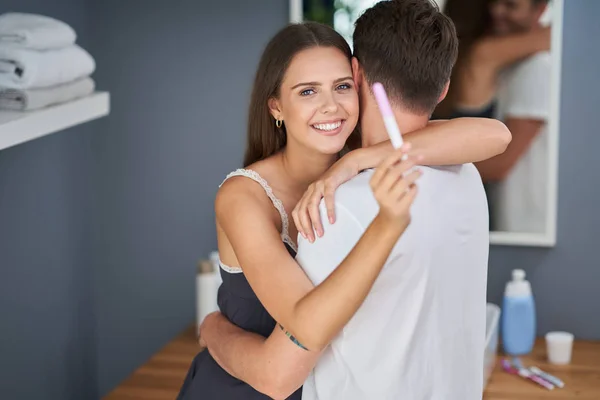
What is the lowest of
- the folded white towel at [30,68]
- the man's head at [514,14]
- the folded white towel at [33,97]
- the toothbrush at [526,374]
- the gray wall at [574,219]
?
the toothbrush at [526,374]

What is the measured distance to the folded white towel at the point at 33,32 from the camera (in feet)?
5.87

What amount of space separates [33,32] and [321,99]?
2.27ft

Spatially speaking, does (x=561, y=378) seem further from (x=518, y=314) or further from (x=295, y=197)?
(x=295, y=197)

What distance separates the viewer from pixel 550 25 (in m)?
2.29

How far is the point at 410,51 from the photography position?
4.25ft

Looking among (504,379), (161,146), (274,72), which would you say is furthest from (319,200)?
(161,146)

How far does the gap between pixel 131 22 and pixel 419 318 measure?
167 centimetres

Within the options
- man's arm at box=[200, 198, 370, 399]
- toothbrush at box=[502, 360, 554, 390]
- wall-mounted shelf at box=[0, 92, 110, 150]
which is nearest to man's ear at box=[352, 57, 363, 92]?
man's arm at box=[200, 198, 370, 399]

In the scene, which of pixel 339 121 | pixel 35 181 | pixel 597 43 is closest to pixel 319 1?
pixel 597 43

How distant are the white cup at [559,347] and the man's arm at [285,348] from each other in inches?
41.1

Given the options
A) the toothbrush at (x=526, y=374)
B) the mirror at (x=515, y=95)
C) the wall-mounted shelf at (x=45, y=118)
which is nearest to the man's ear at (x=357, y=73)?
the wall-mounted shelf at (x=45, y=118)

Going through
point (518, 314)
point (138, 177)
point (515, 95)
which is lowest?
point (518, 314)

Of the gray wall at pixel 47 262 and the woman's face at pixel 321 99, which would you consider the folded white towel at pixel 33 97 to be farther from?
the woman's face at pixel 321 99

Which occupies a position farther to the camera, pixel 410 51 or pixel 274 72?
pixel 274 72
